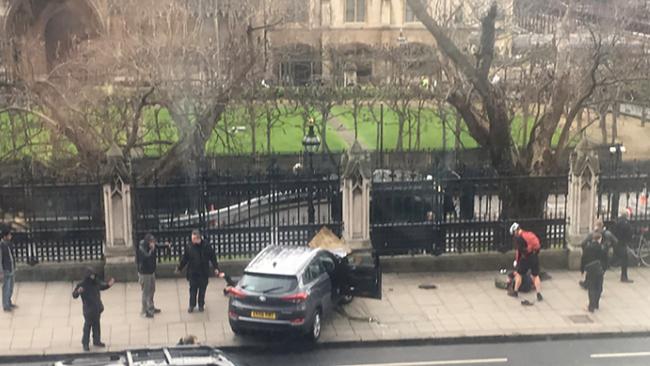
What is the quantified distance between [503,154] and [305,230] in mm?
6190

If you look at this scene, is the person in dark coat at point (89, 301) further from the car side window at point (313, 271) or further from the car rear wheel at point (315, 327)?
the car rear wheel at point (315, 327)

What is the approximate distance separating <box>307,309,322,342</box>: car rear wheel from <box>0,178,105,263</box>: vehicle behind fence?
591 centimetres

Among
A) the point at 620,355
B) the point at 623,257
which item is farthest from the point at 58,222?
the point at 623,257

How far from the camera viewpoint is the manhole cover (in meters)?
17.4

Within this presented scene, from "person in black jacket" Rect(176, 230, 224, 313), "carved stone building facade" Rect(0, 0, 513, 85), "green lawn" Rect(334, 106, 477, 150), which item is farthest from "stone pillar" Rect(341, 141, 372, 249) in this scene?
"green lawn" Rect(334, 106, 477, 150)

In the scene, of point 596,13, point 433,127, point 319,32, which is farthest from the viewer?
point 319,32

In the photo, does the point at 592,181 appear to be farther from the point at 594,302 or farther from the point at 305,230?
the point at 305,230

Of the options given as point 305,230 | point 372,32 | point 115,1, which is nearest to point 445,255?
point 305,230

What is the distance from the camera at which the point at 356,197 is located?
65.5 feet

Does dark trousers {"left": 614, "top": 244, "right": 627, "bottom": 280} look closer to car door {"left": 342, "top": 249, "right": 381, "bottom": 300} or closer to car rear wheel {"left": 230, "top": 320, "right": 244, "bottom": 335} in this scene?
car door {"left": 342, "top": 249, "right": 381, "bottom": 300}

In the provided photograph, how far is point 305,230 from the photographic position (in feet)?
66.5

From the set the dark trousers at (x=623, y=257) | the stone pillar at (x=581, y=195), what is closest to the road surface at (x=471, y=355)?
the dark trousers at (x=623, y=257)

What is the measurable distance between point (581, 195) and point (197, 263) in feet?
28.6

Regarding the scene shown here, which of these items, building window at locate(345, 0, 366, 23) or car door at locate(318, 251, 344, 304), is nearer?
car door at locate(318, 251, 344, 304)
